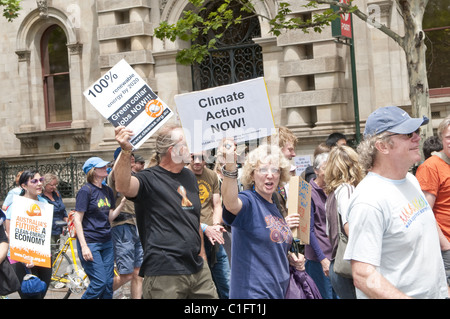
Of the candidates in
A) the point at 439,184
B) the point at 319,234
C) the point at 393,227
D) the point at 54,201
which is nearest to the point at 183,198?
the point at 319,234

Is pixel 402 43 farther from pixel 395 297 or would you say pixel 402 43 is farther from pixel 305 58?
pixel 395 297

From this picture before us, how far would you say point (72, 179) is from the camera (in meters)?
18.2

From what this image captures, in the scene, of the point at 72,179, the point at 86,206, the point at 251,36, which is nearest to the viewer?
the point at 86,206

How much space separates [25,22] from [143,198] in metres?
15.5

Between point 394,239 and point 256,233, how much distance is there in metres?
1.68

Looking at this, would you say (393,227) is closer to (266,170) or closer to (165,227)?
(266,170)

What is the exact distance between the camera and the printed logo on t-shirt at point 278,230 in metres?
5.20

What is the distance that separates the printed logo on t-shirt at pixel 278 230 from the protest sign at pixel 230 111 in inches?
29.3

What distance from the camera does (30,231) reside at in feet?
27.9

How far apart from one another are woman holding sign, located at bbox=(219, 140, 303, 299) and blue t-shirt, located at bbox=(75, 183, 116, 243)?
3437mm

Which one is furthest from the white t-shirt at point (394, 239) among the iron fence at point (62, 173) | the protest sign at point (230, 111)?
the iron fence at point (62, 173)

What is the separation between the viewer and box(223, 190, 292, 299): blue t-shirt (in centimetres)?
505

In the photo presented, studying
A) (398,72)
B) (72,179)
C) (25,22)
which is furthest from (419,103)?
(25,22)

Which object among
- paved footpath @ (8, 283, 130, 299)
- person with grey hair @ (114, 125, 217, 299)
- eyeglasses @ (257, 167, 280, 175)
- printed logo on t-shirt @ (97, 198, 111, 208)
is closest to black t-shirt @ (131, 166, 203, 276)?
person with grey hair @ (114, 125, 217, 299)
